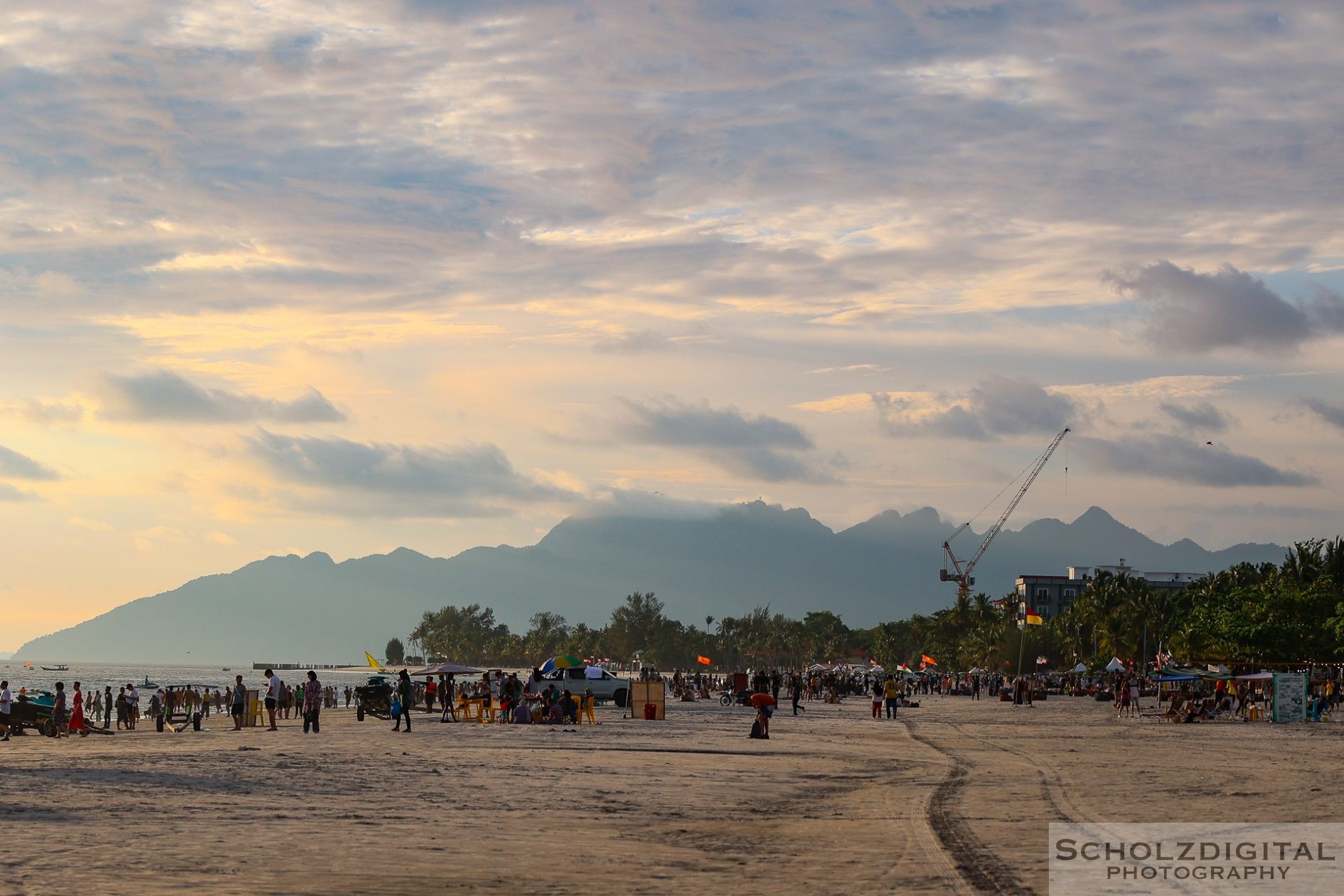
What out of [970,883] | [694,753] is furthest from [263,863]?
[694,753]

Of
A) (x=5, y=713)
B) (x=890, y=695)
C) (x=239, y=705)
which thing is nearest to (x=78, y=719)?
(x=5, y=713)

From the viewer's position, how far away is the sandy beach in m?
11.5

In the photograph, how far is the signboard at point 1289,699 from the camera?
43.1 meters

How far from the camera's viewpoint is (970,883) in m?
10.9

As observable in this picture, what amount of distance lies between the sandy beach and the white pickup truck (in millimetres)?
17669

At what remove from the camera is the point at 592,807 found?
1667 centimetres

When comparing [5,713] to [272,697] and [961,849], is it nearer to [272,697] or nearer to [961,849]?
[272,697]

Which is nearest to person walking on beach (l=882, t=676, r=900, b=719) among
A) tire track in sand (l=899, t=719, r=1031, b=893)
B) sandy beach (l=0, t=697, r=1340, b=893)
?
sandy beach (l=0, t=697, r=1340, b=893)

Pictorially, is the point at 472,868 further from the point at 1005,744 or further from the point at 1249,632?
the point at 1249,632

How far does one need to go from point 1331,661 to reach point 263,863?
68956 millimetres

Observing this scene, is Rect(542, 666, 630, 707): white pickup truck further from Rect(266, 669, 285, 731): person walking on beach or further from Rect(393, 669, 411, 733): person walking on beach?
Rect(266, 669, 285, 731): person walking on beach

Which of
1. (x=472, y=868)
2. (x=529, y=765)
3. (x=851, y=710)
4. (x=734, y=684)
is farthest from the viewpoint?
(x=734, y=684)

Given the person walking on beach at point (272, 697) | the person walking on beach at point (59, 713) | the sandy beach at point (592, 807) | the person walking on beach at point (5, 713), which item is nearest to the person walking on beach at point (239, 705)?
the person walking on beach at point (272, 697)

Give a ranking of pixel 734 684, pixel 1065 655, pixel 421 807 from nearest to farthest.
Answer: pixel 421 807
pixel 734 684
pixel 1065 655
